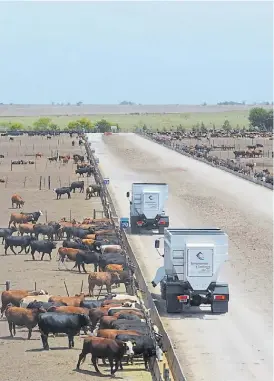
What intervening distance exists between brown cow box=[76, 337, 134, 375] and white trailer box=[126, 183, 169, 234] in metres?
19.7

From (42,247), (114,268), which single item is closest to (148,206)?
(42,247)

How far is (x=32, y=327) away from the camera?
22484 mm

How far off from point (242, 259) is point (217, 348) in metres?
12.9

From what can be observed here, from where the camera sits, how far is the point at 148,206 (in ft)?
131

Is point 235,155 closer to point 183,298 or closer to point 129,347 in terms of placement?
point 183,298

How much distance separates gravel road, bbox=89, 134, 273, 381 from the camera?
21.7 meters

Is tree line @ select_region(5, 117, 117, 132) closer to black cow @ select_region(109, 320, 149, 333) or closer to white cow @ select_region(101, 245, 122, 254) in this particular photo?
white cow @ select_region(101, 245, 122, 254)

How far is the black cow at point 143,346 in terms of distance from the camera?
65.0 feet

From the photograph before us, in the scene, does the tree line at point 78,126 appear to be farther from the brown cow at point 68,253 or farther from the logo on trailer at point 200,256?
the logo on trailer at point 200,256

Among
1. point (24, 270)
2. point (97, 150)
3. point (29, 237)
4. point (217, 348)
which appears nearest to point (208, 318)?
point (217, 348)

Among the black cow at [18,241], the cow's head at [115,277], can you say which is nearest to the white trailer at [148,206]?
the black cow at [18,241]

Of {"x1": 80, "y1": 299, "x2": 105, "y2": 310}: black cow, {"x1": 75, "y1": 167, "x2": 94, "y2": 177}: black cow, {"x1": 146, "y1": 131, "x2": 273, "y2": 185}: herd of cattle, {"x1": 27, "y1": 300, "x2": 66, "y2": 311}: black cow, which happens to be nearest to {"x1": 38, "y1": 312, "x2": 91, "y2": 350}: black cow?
{"x1": 27, "y1": 300, "x2": 66, "y2": 311}: black cow

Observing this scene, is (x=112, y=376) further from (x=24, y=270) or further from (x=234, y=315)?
(x=24, y=270)

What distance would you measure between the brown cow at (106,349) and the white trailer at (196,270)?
20.1 ft
